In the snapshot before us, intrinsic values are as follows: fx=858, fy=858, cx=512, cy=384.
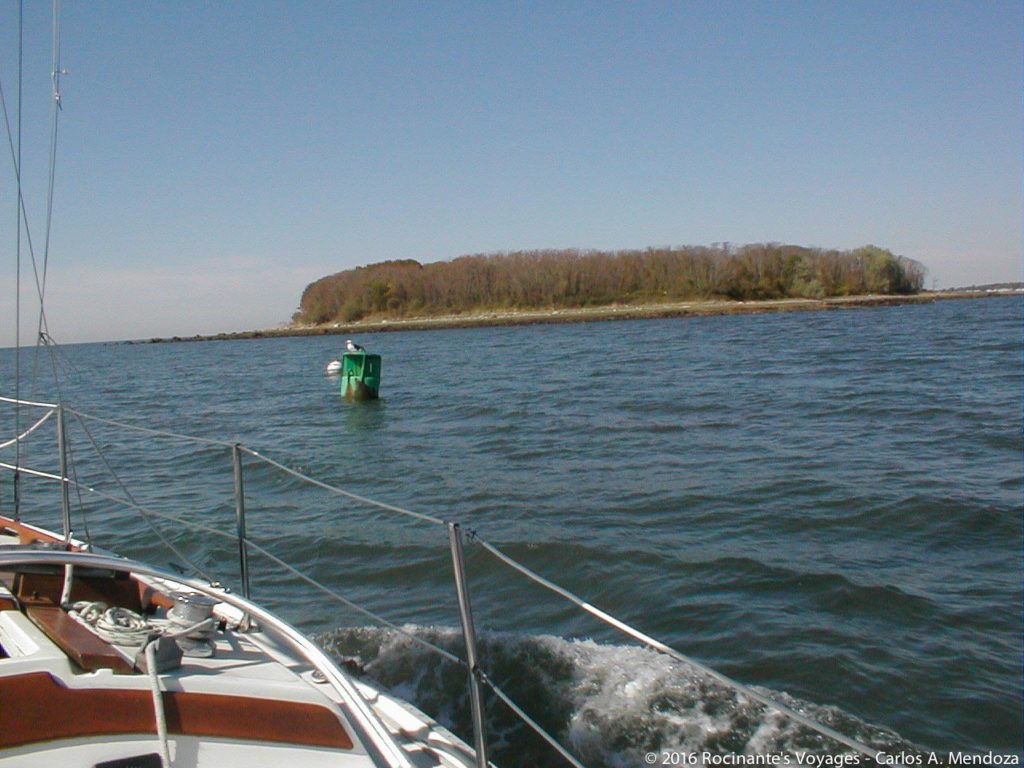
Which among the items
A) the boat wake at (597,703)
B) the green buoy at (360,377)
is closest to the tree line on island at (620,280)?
the green buoy at (360,377)

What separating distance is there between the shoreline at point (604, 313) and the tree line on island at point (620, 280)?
207 cm

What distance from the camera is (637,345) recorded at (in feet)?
127

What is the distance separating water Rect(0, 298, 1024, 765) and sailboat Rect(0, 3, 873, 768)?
179cm

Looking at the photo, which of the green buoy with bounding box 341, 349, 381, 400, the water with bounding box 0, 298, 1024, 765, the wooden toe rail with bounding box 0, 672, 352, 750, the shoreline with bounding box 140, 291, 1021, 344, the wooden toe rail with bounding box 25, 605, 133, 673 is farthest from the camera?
the shoreline with bounding box 140, 291, 1021, 344

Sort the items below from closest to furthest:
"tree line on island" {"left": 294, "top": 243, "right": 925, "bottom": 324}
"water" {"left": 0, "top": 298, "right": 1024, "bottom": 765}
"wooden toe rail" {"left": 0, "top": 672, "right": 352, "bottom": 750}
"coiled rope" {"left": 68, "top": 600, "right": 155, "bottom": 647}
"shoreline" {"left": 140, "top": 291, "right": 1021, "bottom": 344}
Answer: "wooden toe rail" {"left": 0, "top": 672, "right": 352, "bottom": 750} < "coiled rope" {"left": 68, "top": 600, "right": 155, "bottom": 647} < "water" {"left": 0, "top": 298, "right": 1024, "bottom": 765} < "shoreline" {"left": 140, "top": 291, "right": 1021, "bottom": 344} < "tree line on island" {"left": 294, "top": 243, "right": 925, "bottom": 324}

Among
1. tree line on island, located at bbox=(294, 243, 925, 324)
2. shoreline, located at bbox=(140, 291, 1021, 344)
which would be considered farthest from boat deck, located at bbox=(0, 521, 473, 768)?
tree line on island, located at bbox=(294, 243, 925, 324)

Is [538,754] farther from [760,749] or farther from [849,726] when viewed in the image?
[849,726]

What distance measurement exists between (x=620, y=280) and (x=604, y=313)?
18.0 m

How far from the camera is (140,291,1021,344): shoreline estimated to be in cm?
8002

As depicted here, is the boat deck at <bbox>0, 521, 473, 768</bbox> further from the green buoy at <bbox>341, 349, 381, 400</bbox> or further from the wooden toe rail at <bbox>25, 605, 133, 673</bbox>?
the green buoy at <bbox>341, 349, 381, 400</bbox>

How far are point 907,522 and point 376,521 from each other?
17.9 ft

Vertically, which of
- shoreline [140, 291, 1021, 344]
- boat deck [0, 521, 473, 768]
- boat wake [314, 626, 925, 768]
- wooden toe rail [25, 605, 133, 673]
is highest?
shoreline [140, 291, 1021, 344]

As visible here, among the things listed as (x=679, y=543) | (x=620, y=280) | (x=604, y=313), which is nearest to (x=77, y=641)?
(x=679, y=543)

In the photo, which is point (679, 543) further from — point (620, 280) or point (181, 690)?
point (620, 280)
